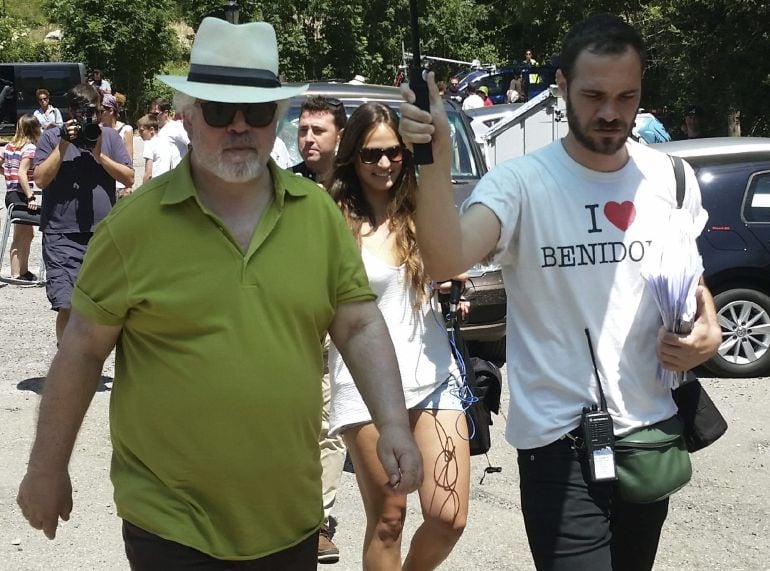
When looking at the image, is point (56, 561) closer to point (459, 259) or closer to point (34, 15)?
point (459, 259)

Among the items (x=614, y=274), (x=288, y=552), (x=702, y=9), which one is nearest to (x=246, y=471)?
(x=288, y=552)

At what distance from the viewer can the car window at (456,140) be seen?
936 cm

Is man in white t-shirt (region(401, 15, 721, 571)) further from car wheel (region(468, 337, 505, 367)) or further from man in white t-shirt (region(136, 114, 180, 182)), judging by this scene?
man in white t-shirt (region(136, 114, 180, 182))

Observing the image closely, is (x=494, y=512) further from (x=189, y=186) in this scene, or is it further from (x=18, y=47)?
(x=18, y=47)

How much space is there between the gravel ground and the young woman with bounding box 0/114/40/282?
205 inches

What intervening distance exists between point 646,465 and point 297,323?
1052 millimetres

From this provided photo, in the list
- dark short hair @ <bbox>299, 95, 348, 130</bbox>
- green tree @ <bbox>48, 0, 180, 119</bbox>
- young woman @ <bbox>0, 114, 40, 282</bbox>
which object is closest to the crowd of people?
dark short hair @ <bbox>299, 95, 348, 130</bbox>

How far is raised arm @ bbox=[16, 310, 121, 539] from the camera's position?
278 centimetres

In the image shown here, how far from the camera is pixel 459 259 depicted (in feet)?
9.67

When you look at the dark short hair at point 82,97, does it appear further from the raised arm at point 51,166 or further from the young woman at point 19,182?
the young woman at point 19,182

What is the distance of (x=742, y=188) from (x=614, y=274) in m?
5.92

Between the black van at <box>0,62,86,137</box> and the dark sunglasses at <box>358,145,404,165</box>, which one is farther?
the black van at <box>0,62,86,137</box>

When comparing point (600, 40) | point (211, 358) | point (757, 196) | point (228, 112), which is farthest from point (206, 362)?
point (757, 196)

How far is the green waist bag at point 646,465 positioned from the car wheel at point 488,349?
5666 mm
